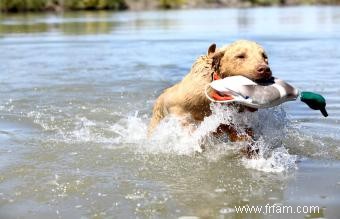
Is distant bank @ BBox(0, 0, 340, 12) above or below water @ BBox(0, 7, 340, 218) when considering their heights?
→ below

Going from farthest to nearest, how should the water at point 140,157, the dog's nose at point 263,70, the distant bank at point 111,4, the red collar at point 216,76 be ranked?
the distant bank at point 111,4 → the red collar at point 216,76 → the dog's nose at point 263,70 → the water at point 140,157

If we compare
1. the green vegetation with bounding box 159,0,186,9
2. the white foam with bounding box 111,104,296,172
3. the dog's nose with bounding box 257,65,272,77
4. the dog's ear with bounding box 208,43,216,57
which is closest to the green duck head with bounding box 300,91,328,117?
the white foam with bounding box 111,104,296,172

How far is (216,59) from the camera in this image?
248 inches

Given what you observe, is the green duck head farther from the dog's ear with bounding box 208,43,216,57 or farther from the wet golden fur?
the dog's ear with bounding box 208,43,216,57

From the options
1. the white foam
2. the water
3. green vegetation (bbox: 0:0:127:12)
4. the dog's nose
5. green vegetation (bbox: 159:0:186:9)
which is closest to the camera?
the water

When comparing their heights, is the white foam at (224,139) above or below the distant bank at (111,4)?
above

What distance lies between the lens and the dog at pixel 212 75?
5.82 m

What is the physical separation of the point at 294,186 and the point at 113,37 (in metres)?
20.5

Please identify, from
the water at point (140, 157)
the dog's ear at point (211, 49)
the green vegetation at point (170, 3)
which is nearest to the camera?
the water at point (140, 157)

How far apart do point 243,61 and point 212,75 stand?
0.62 meters

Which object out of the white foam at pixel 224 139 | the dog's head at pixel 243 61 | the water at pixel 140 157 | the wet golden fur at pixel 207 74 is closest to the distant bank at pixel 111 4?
the water at pixel 140 157

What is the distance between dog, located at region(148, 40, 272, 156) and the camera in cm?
582

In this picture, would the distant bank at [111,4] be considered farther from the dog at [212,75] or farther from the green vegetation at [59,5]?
the dog at [212,75]

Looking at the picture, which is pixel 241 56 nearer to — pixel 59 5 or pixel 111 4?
pixel 59 5
